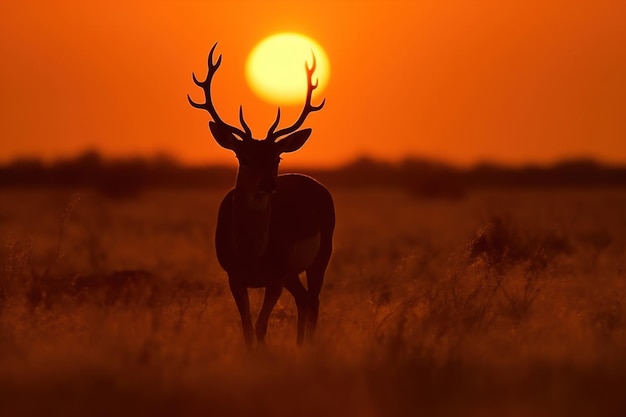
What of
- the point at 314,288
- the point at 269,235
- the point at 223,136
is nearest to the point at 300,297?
the point at 314,288

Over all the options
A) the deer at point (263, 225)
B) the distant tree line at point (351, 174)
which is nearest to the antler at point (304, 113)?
the deer at point (263, 225)

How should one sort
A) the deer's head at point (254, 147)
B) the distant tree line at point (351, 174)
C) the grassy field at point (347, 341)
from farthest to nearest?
the distant tree line at point (351, 174), the deer's head at point (254, 147), the grassy field at point (347, 341)

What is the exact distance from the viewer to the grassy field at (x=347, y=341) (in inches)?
355

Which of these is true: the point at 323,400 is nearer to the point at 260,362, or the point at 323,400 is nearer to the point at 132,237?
the point at 260,362

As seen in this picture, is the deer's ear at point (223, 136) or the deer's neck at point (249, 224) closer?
the deer's neck at point (249, 224)

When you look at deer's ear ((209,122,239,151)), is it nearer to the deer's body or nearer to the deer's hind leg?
the deer's body

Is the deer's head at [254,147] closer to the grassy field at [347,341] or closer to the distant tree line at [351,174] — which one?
the grassy field at [347,341]

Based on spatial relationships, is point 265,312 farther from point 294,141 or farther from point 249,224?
point 294,141

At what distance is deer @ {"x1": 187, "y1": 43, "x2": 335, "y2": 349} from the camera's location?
11.7 m

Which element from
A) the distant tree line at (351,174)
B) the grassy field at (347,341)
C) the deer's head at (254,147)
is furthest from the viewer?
the distant tree line at (351,174)

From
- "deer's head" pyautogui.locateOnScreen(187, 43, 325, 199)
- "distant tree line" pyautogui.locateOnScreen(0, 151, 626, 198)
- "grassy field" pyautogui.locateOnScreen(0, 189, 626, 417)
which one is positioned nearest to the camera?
"grassy field" pyautogui.locateOnScreen(0, 189, 626, 417)

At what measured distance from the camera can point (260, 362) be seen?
34.1 feet

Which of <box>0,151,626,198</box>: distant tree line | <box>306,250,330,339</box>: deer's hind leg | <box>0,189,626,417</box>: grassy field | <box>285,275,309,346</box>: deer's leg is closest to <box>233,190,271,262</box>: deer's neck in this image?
<box>0,189,626,417</box>: grassy field

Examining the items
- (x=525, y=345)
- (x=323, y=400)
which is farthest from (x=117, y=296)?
(x=323, y=400)
